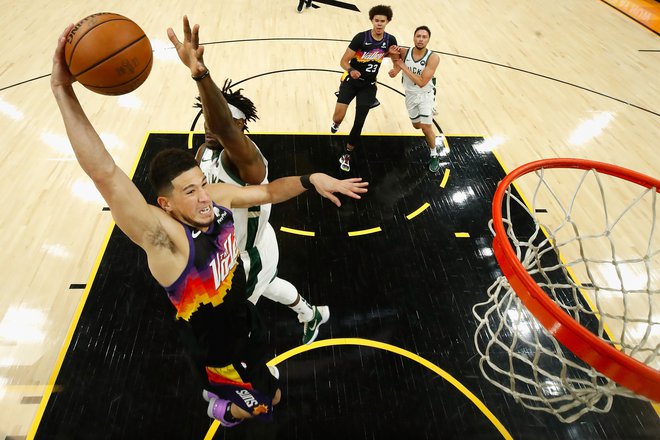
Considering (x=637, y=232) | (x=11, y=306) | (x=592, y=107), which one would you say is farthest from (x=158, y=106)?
(x=592, y=107)

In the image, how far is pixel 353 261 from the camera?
13.1 feet

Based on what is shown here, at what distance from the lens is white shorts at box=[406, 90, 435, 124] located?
15.7 ft

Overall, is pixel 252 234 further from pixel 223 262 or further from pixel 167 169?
pixel 167 169

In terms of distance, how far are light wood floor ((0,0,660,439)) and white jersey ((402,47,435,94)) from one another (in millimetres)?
910

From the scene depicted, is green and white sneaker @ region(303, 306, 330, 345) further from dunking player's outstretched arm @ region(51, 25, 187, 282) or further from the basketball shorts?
dunking player's outstretched arm @ region(51, 25, 187, 282)

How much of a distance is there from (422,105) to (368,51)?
2.96 feet

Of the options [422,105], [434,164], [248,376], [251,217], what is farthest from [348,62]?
[248,376]

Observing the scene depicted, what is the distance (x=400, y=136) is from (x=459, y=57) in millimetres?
3174

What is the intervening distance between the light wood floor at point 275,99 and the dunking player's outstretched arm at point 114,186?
Result: 211 cm

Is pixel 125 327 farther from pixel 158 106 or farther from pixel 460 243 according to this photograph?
pixel 158 106

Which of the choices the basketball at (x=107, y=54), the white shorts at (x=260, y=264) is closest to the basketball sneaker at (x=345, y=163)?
the white shorts at (x=260, y=264)

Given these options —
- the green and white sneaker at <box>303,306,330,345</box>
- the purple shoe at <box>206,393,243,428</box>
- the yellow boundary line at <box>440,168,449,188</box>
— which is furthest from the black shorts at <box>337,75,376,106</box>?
the purple shoe at <box>206,393,243,428</box>

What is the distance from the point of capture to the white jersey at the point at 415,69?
15.0ft

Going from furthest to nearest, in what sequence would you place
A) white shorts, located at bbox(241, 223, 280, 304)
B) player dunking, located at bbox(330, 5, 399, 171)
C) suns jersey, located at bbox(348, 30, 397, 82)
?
suns jersey, located at bbox(348, 30, 397, 82) → player dunking, located at bbox(330, 5, 399, 171) → white shorts, located at bbox(241, 223, 280, 304)
